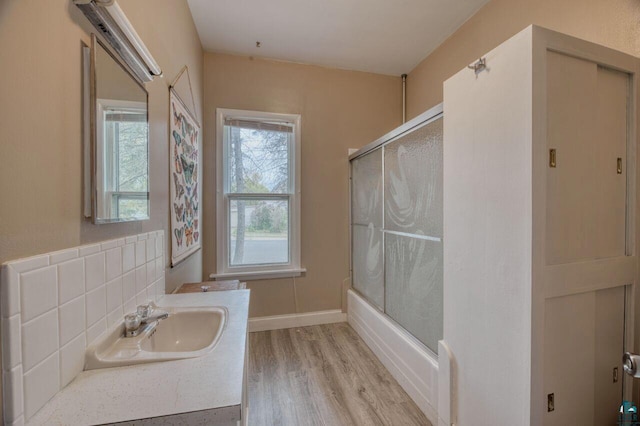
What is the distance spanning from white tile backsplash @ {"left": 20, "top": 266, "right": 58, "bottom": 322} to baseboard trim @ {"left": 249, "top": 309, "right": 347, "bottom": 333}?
90.0 inches

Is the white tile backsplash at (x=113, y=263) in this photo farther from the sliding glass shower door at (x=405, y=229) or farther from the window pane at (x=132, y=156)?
the sliding glass shower door at (x=405, y=229)

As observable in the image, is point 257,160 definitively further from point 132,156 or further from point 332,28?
point 132,156

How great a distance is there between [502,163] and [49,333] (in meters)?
1.53

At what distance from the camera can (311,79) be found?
291 cm

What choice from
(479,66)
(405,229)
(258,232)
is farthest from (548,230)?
(258,232)

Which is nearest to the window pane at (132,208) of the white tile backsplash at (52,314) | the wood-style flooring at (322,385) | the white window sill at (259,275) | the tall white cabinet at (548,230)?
the white tile backsplash at (52,314)

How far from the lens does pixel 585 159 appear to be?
108 centimetres

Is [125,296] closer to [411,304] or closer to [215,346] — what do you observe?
[215,346]

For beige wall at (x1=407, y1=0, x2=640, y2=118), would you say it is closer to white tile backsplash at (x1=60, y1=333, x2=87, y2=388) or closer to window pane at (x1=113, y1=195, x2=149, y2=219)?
window pane at (x1=113, y1=195, x2=149, y2=219)

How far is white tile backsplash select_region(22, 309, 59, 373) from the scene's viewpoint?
603 millimetres

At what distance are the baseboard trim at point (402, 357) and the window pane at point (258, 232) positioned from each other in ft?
3.32

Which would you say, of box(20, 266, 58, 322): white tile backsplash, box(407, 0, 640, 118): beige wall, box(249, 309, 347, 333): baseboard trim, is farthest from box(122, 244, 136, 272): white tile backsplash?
box(407, 0, 640, 118): beige wall

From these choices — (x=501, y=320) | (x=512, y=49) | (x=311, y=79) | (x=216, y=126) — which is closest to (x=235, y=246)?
(x=216, y=126)

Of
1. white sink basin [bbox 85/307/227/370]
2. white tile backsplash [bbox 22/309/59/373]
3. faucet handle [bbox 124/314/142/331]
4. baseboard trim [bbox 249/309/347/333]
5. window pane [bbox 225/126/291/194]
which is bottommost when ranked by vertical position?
baseboard trim [bbox 249/309/347/333]
